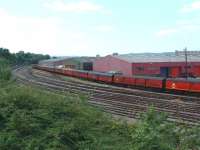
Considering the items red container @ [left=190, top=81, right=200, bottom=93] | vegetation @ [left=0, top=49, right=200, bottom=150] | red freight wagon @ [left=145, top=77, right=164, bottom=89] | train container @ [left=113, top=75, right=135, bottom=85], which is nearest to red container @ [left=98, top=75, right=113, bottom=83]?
train container @ [left=113, top=75, right=135, bottom=85]

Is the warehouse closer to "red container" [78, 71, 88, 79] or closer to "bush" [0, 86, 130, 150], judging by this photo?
"red container" [78, 71, 88, 79]

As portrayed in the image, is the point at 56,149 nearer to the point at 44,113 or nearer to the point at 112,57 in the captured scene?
the point at 44,113

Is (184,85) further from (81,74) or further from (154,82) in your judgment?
(81,74)

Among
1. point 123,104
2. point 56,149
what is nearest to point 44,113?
point 56,149

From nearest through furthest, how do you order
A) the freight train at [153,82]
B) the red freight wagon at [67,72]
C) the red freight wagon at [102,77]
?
the freight train at [153,82], the red freight wagon at [102,77], the red freight wagon at [67,72]

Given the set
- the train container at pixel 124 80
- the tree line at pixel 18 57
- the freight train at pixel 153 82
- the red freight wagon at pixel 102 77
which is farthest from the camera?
the tree line at pixel 18 57

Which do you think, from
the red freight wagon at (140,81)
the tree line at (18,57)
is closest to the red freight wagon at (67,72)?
the red freight wagon at (140,81)

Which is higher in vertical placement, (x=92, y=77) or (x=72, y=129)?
(x=92, y=77)

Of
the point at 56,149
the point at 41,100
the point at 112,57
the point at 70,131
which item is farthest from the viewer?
the point at 112,57

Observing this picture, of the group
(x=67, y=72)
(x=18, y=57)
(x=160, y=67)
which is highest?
(x=18, y=57)

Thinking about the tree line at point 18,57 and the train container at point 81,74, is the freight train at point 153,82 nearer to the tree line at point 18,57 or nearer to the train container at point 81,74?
the train container at point 81,74

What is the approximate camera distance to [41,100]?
17859 millimetres

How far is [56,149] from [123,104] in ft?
52.2

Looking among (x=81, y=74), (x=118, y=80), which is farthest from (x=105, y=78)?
(x=81, y=74)
